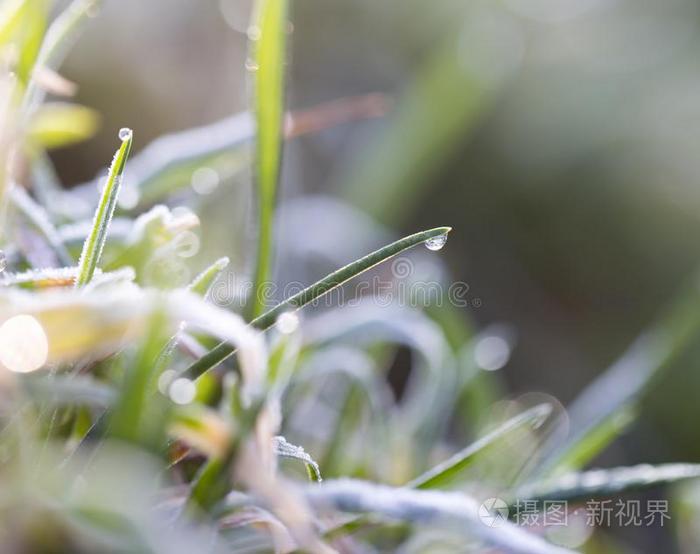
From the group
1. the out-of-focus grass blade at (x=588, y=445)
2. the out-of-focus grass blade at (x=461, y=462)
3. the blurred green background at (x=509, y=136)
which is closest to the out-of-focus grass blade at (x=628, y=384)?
the out-of-focus grass blade at (x=588, y=445)

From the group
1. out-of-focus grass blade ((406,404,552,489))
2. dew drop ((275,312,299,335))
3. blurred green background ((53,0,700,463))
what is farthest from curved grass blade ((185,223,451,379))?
blurred green background ((53,0,700,463))

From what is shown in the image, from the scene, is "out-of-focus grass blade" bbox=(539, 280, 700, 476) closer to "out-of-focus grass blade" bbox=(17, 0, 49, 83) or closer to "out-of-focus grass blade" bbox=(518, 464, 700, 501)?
"out-of-focus grass blade" bbox=(518, 464, 700, 501)

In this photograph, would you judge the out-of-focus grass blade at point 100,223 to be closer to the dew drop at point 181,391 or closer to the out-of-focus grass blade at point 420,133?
the dew drop at point 181,391

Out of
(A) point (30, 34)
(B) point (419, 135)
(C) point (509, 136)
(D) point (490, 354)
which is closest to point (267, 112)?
(A) point (30, 34)

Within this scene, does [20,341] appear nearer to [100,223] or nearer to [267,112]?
[100,223]

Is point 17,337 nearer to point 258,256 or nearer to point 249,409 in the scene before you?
point 249,409
